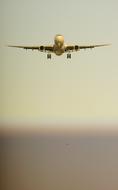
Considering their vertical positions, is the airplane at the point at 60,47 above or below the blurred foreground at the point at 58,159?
above

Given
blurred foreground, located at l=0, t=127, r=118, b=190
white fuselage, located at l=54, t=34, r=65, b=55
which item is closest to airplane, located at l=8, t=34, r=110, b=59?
white fuselage, located at l=54, t=34, r=65, b=55

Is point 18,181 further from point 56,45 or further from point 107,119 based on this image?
point 56,45

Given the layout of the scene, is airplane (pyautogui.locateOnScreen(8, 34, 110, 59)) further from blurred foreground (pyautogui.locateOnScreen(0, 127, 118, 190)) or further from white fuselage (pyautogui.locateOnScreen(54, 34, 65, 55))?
blurred foreground (pyautogui.locateOnScreen(0, 127, 118, 190))

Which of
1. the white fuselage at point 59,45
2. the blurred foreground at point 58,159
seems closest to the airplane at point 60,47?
the white fuselage at point 59,45

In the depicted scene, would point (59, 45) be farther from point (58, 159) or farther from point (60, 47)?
point (58, 159)

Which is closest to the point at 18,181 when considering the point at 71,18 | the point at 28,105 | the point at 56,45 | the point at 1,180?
the point at 1,180

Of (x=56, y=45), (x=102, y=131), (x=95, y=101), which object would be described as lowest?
(x=102, y=131)

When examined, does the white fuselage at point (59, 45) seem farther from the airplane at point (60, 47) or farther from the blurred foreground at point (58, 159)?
the blurred foreground at point (58, 159)

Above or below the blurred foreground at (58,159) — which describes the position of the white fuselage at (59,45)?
above
